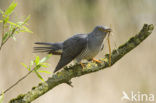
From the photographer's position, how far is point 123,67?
455 cm

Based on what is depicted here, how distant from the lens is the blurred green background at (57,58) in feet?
13.6

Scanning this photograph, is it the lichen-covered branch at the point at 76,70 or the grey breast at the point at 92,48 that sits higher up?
the lichen-covered branch at the point at 76,70

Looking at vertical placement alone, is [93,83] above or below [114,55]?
below

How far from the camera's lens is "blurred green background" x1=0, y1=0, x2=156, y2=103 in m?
4.14

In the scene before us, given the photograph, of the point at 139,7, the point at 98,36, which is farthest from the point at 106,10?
the point at 98,36

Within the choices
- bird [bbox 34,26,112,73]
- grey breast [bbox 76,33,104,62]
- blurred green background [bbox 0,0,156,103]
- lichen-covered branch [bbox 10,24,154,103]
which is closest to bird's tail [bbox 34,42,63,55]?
bird [bbox 34,26,112,73]

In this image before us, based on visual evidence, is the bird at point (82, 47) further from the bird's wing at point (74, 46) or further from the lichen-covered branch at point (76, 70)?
the lichen-covered branch at point (76, 70)

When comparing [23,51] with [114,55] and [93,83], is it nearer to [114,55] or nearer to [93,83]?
[93,83]

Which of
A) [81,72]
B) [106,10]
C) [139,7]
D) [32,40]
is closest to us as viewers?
[81,72]

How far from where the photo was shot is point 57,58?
4469 mm

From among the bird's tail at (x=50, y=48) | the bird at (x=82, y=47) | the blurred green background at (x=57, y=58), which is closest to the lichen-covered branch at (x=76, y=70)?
the bird at (x=82, y=47)

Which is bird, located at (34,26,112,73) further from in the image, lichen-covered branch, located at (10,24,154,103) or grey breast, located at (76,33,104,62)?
lichen-covered branch, located at (10,24,154,103)

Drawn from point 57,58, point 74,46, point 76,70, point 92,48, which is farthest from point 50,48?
point 57,58

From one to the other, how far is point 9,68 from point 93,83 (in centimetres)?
113
